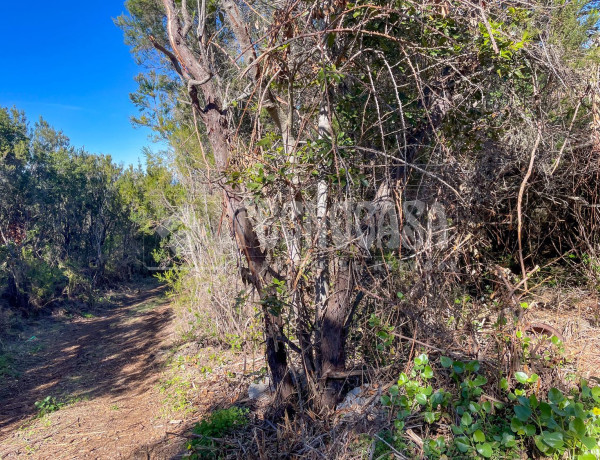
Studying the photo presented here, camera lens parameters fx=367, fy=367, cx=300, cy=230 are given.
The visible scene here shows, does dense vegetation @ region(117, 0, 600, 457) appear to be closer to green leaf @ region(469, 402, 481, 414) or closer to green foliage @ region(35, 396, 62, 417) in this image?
green leaf @ region(469, 402, 481, 414)

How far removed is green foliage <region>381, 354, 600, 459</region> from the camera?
70.1 inches

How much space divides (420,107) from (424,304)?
57.5 inches

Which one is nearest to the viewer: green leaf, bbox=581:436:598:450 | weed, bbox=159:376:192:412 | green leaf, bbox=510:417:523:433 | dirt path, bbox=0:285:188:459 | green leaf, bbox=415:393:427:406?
green leaf, bbox=581:436:598:450

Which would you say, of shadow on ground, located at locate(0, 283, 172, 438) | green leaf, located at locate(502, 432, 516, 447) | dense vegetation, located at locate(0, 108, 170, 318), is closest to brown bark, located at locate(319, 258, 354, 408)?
green leaf, located at locate(502, 432, 516, 447)

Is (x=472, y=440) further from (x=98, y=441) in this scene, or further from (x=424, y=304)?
(x=98, y=441)

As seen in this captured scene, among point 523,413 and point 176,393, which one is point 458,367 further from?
point 176,393

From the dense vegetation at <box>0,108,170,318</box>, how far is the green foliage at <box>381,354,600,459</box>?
7.47 meters

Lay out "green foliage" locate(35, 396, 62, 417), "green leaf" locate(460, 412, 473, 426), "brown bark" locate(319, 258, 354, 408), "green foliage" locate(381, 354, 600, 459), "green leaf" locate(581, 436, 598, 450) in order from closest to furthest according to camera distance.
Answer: "green leaf" locate(581, 436, 598, 450), "green foliage" locate(381, 354, 600, 459), "green leaf" locate(460, 412, 473, 426), "brown bark" locate(319, 258, 354, 408), "green foliage" locate(35, 396, 62, 417)

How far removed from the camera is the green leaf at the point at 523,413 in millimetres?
1889

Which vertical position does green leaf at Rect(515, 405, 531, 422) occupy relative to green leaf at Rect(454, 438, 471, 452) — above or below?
above

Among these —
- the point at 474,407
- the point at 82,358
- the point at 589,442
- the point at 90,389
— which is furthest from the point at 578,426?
the point at 82,358

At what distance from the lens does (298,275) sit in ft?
7.55

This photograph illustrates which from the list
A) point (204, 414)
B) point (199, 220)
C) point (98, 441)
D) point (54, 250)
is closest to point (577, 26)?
point (199, 220)

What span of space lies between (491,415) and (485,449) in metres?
0.36
